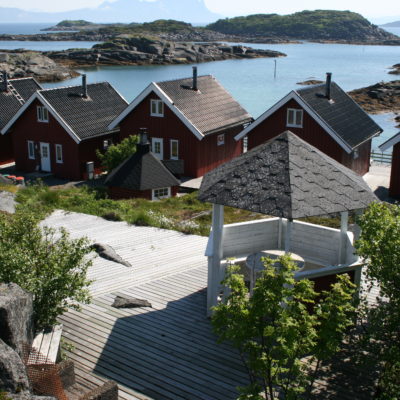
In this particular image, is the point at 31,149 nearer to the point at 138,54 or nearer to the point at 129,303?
the point at 129,303

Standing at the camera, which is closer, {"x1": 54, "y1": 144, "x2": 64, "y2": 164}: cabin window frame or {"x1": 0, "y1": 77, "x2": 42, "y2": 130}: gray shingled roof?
{"x1": 54, "y1": 144, "x2": 64, "y2": 164}: cabin window frame

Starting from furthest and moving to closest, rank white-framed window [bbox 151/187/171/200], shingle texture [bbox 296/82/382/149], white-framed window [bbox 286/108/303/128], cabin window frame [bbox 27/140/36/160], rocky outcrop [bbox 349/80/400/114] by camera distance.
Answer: rocky outcrop [bbox 349/80/400/114] → cabin window frame [bbox 27/140/36/160] → white-framed window [bbox 286/108/303/128] → shingle texture [bbox 296/82/382/149] → white-framed window [bbox 151/187/171/200]

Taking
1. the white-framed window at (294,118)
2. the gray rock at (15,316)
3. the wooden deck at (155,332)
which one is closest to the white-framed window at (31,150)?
the white-framed window at (294,118)

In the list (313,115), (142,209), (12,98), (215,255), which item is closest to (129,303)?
(215,255)

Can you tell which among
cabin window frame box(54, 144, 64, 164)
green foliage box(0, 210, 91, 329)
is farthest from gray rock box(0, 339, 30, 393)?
cabin window frame box(54, 144, 64, 164)

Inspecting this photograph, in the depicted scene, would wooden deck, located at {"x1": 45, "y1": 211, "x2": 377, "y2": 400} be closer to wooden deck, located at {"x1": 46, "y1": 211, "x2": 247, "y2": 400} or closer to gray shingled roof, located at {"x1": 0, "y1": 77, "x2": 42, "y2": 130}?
wooden deck, located at {"x1": 46, "y1": 211, "x2": 247, "y2": 400}

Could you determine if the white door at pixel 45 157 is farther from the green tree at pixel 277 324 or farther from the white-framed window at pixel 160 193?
the green tree at pixel 277 324

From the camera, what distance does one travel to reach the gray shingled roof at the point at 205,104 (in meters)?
33.7

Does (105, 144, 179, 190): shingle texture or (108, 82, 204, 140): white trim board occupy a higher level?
(108, 82, 204, 140): white trim board

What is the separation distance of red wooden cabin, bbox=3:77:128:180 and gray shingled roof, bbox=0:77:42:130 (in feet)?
4.21

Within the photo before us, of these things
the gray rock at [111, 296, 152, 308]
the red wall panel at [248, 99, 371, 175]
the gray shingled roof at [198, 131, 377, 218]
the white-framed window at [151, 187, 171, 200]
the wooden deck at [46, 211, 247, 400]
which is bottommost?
the white-framed window at [151, 187, 171, 200]

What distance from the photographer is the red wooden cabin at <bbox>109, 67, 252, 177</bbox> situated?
110 feet

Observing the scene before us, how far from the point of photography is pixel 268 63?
14450cm

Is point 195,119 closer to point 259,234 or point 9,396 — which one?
point 259,234
